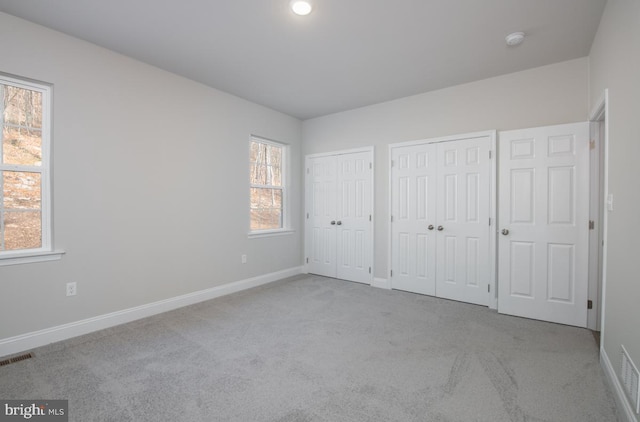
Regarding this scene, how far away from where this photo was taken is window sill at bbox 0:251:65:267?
2.44 metres

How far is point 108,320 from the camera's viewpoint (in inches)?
118

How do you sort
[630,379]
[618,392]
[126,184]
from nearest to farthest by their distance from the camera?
[630,379], [618,392], [126,184]

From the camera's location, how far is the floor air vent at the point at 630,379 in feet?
5.15

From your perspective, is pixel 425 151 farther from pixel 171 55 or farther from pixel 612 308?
pixel 171 55

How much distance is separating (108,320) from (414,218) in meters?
3.74

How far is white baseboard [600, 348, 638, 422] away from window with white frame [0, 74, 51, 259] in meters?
4.27

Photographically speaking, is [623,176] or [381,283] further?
[381,283]

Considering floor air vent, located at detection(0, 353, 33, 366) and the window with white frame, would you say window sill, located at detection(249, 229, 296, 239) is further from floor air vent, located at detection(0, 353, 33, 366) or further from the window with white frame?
floor air vent, located at detection(0, 353, 33, 366)

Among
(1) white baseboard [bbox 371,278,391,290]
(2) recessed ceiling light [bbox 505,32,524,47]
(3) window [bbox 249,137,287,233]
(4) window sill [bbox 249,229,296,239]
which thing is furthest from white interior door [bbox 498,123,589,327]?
(3) window [bbox 249,137,287,233]

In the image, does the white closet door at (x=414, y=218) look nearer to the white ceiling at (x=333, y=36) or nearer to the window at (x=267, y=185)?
the white ceiling at (x=333, y=36)

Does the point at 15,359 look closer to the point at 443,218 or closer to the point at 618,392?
the point at 618,392

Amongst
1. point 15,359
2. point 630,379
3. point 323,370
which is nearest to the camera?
point 630,379

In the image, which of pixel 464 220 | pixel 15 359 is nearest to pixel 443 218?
pixel 464 220

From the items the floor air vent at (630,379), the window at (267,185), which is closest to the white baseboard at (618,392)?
the floor air vent at (630,379)
